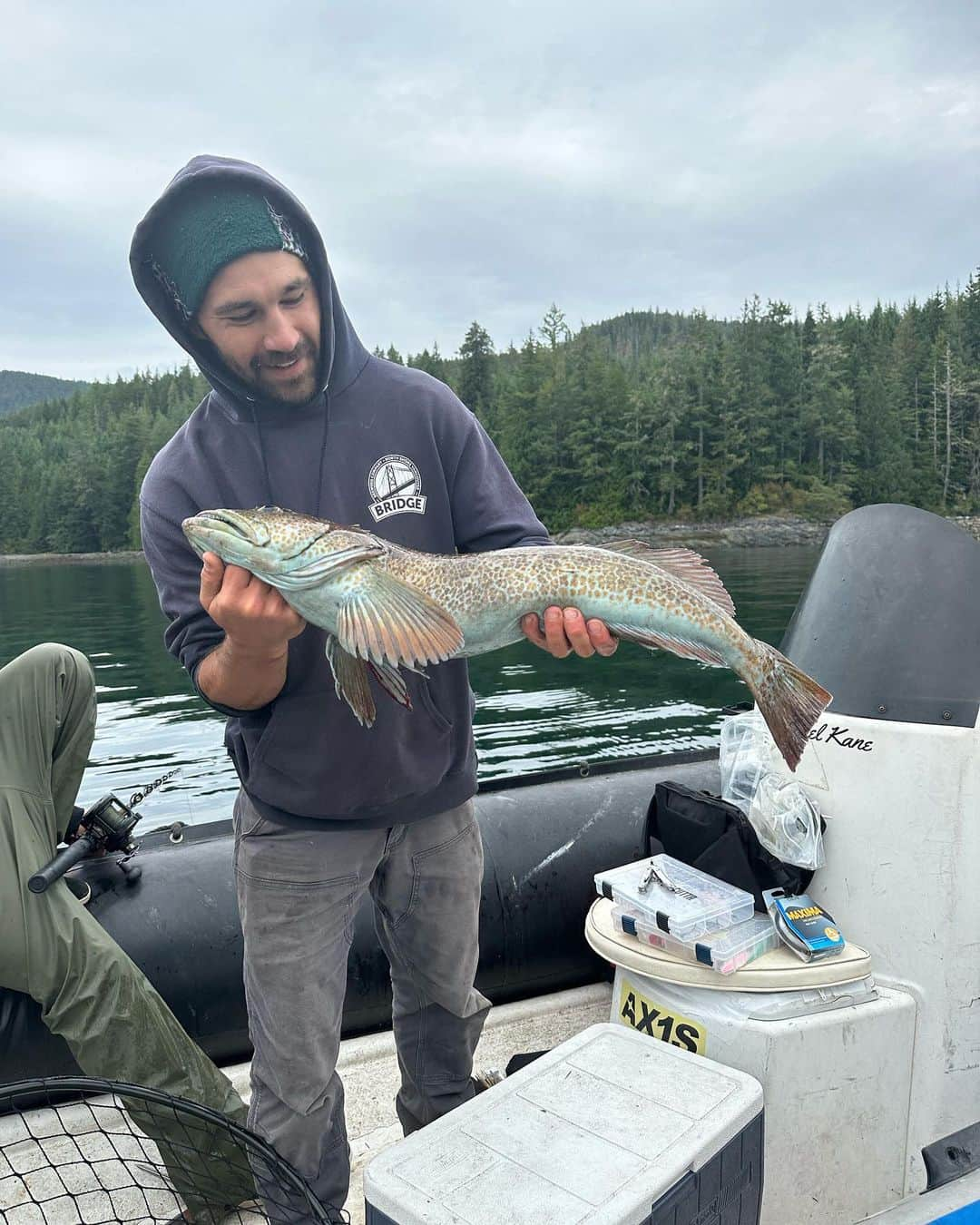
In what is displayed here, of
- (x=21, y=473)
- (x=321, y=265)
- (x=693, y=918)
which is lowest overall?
(x=693, y=918)

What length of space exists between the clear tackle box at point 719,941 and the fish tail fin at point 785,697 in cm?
66

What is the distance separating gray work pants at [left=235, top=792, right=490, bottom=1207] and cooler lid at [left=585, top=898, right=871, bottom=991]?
55 centimetres

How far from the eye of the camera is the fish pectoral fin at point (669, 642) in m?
2.71

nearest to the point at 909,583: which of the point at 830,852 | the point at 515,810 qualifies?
the point at 830,852

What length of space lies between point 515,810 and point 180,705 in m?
14.1

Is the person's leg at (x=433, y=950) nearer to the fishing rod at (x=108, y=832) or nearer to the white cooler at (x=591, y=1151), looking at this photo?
the white cooler at (x=591, y=1151)

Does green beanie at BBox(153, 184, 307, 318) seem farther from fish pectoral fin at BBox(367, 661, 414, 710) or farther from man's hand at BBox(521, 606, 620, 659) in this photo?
man's hand at BBox(521, 606, 620, 659)

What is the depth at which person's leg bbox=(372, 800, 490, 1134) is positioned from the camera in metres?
2.82

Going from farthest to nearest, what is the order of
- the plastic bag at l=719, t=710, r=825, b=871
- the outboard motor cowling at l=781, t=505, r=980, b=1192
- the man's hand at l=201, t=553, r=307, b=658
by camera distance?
the plastic bag at l=719, t=710, r=825, b=871 → the outboard motor cowling at l=781, t=505, r=980, b=1192 → the man's hand at l=201, t=553, r=307, b=658

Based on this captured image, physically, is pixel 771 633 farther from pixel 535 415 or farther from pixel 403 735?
pixel 535 415

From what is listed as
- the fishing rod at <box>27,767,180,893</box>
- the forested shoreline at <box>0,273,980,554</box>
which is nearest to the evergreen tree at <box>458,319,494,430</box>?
the forested shoreline at <box>0,273,980,554</box>

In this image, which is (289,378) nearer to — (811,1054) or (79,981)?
(79,981)

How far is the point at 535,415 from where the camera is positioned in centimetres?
9156

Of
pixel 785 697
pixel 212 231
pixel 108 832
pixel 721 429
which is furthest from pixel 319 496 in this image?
pixel 721 429
